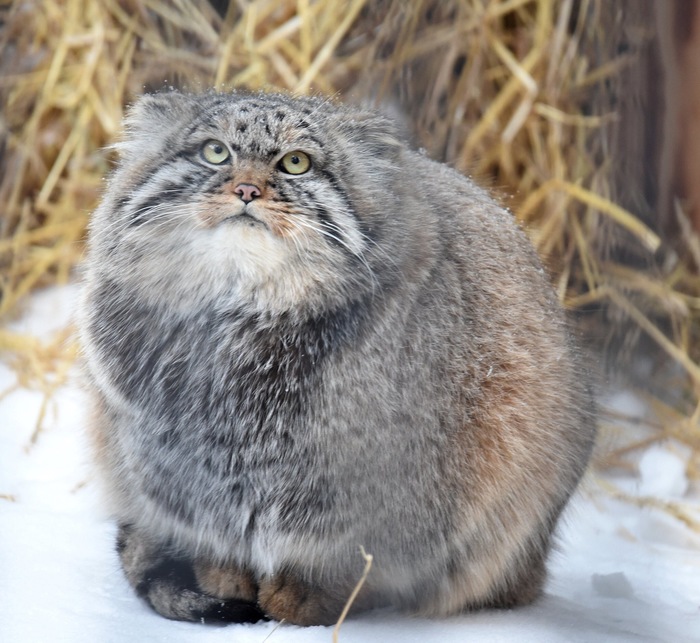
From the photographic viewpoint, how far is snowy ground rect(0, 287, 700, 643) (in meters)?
1.34

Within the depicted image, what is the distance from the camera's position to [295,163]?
1348 mm

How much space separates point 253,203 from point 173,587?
0.59 metres

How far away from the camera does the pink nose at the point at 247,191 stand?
4.20ft

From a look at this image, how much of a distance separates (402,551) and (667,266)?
1.32 m

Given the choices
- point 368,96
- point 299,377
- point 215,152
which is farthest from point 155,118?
point 368,96

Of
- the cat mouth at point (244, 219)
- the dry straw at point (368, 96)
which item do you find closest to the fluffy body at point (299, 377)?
the cat mouth at point (244, 219)

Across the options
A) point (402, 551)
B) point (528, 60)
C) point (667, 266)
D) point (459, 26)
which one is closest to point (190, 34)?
point (459, 26)

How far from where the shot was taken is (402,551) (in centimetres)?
144

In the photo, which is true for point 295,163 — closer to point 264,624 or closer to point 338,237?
point 338,237

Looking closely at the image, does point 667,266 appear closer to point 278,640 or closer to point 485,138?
point 485,138

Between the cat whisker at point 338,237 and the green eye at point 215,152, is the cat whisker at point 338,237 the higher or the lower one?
the lower one

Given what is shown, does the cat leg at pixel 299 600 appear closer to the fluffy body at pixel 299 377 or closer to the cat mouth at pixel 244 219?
the fluffy body at pixel 299 377

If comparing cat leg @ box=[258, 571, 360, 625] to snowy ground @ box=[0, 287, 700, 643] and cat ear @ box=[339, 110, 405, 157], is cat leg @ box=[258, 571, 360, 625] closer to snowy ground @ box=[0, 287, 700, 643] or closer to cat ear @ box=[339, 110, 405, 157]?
snowy ground @ box=[0, 287, 700, 643]

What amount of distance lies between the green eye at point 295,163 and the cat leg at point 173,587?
2.05ft
